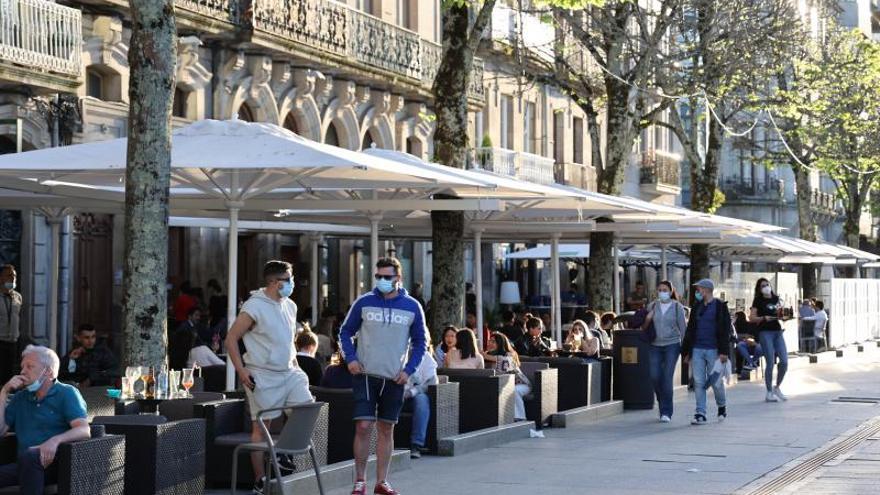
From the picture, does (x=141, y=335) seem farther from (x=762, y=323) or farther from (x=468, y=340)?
(x=762, y=323)

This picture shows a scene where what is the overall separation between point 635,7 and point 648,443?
44.7 feet

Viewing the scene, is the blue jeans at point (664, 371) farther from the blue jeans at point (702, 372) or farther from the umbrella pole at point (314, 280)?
the umbrella pole at point (314, 280)

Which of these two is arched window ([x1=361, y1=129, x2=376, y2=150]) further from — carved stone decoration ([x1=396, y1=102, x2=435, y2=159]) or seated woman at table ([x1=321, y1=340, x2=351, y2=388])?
seated woman at table ([x1=321, y1=340, x2=351, y2=388])

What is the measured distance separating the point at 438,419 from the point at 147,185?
405cm

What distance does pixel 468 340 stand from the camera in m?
18.7

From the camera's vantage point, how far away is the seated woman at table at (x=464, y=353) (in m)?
18.7

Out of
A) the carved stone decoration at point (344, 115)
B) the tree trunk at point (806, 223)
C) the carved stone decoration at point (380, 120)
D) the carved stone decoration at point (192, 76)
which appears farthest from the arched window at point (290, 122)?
the tree trunk at point (806, 223)

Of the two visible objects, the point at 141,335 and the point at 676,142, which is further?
the point at 676,142

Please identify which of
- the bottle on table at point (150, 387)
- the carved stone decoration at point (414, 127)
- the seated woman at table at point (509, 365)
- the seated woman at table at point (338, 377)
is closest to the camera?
the bottle on table at point (150, 387)

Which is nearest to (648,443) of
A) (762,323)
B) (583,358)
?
(583,358)

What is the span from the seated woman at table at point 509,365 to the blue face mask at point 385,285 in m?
5.66

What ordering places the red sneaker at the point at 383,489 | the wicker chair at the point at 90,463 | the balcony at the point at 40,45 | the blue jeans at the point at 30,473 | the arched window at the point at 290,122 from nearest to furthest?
the blue jeans at the point at 30,473 → the wicker chair at the point at 90,463 → the red sneaker at the point at 383,489 → the balcony at the point at 40,45 → the arched window at the point at 290,122

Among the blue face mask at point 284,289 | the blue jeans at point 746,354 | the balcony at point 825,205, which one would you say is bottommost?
the blue jeans at point 746,354

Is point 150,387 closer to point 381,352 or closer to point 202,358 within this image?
point 381,352
